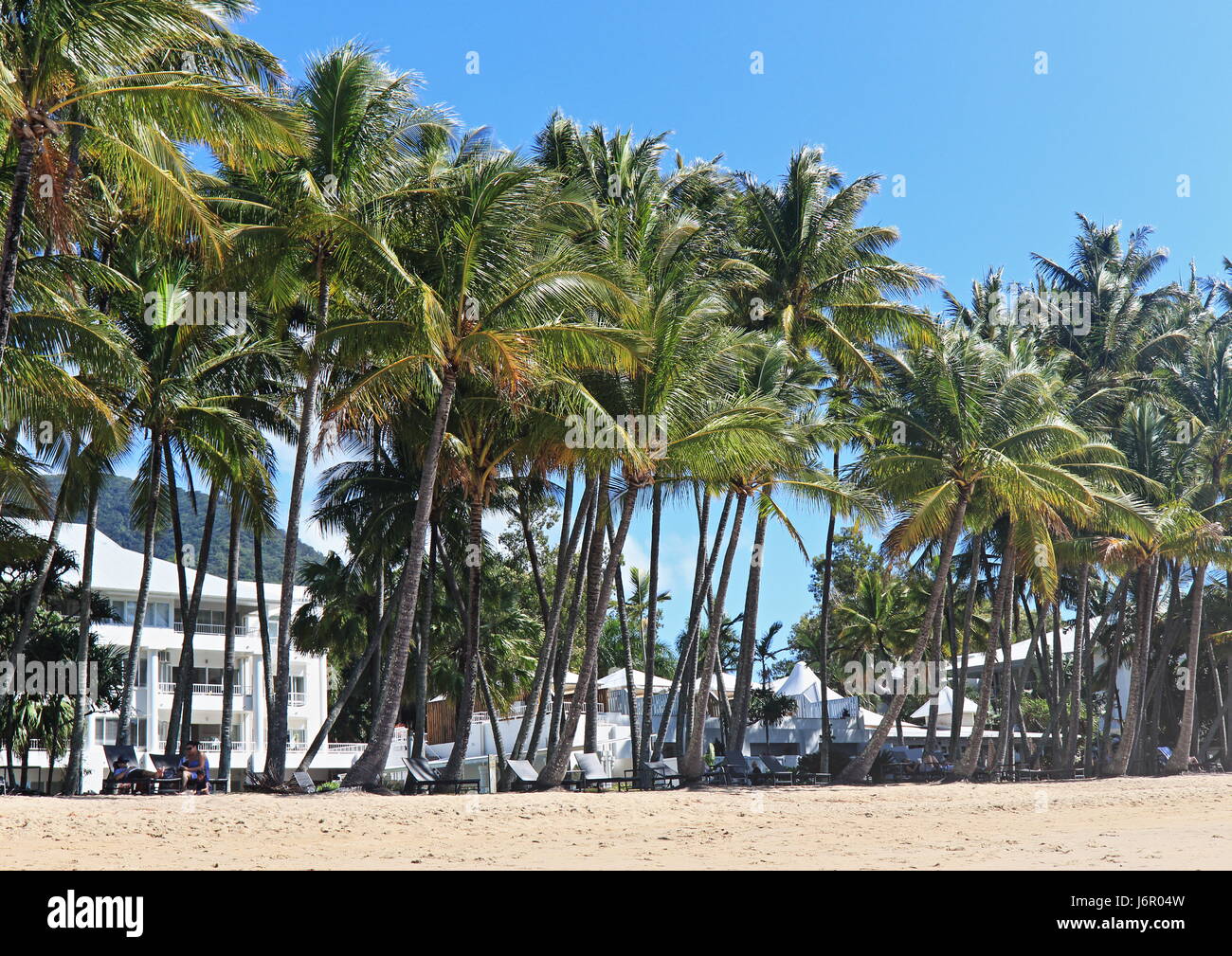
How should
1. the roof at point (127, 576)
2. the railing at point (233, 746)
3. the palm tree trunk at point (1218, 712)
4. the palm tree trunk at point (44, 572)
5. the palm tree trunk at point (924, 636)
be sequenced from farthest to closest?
the railing at point (233, 746), the palm tree trunk at point (1218, 712), the roof at point (127, 576), the palm tree trunk at point (924, 636), the palm tree trunk at point (44, 572)

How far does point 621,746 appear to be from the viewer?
123 feet

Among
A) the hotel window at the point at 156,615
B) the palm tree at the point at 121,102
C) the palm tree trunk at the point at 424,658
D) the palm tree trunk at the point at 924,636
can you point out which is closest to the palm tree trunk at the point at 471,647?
the palm tree trunk at the point at 424,658

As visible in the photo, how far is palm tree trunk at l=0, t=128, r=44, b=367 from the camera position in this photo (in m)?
13.1

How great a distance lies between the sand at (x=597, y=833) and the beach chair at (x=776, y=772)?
13.2 ft

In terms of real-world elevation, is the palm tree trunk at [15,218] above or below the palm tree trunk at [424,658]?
above

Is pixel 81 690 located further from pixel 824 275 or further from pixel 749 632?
pixel 824 275

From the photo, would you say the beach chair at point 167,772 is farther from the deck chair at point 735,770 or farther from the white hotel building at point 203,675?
the white hotel building at point 203,675

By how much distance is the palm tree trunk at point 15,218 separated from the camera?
1312 centimetres

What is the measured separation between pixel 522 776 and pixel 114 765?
6804 millimetres

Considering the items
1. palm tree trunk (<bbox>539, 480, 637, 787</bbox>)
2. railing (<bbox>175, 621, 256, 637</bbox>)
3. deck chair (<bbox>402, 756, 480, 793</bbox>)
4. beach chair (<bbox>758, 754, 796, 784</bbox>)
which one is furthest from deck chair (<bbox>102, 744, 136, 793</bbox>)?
railing (<bbox>175, 621, 256, 637</bbox>)

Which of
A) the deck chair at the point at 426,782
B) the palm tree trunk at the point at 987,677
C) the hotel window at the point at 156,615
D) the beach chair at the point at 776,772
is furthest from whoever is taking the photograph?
the hotel window at the point at 156,615

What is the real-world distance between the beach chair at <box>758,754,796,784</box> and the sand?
4009 mm

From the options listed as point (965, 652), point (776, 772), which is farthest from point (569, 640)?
point (965, 652)

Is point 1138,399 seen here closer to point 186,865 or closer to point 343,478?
point 343,478
